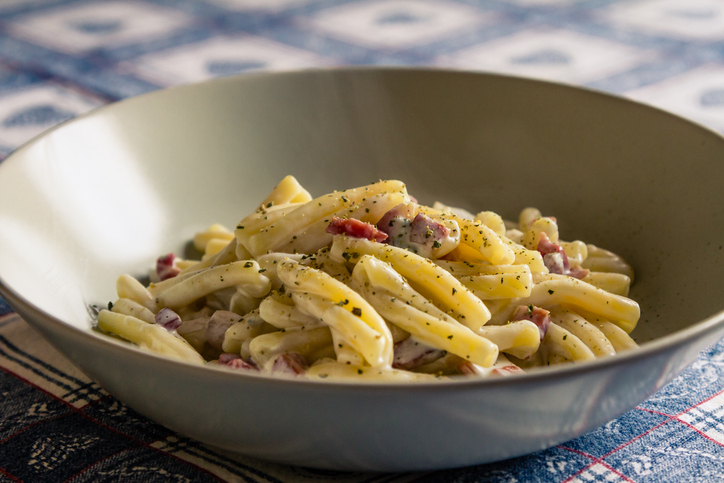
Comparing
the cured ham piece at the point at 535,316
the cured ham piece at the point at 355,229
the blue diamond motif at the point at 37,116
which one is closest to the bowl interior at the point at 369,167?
the cured ham piece at the point at 535,316

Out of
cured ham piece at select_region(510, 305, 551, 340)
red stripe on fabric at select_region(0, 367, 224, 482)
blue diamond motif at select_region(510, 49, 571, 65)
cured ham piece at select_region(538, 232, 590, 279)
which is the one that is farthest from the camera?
blue diamond motif at select_region(510, 49, 571, 65)

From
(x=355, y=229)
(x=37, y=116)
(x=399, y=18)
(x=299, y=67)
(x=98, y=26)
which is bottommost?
(x=355, y=229)

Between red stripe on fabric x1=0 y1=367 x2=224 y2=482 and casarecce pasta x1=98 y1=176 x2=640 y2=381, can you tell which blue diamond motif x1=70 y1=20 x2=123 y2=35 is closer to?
casarecce pasta x1=98 y1=176 x2=640 y2=381

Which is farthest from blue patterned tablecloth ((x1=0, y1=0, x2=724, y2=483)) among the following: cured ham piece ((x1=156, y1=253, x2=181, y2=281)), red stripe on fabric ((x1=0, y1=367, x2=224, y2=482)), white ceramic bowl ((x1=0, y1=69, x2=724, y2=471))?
cured ham piece ((x1=156, y1=253, x2=181, y2=281))

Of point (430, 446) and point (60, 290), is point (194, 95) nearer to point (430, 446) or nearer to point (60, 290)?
point (60, 290)

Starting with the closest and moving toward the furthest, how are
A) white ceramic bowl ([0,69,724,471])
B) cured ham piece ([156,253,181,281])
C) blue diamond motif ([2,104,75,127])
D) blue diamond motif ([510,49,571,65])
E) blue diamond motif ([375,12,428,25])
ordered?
white ceramic bowl ([0,69,724,471]), cured ham piece ([156,253,181,281]), blue diamond motif ([2,104,75,127]), blue diamond motif ([510,49,571,65]), blue diamond motif ([375,12,428,25])

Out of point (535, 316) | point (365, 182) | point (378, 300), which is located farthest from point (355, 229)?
point (365, 182)

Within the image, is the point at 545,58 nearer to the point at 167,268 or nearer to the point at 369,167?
the point at 369,167

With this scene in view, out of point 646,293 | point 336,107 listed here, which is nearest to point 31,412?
point 336,107
